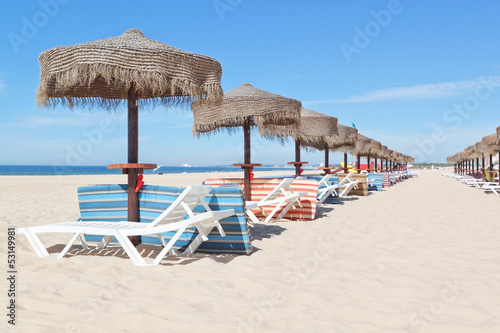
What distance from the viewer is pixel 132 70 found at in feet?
10.8

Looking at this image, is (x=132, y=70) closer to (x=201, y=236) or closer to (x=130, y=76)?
(x=130, y=76)

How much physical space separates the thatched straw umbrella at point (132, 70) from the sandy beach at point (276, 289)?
1.13 metres

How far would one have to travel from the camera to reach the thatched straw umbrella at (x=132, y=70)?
3.25 meters

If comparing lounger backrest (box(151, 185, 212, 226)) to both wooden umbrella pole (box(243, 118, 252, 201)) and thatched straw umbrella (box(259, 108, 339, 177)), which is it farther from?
thatched straw umbrella (box(259, 108, 339, 177))

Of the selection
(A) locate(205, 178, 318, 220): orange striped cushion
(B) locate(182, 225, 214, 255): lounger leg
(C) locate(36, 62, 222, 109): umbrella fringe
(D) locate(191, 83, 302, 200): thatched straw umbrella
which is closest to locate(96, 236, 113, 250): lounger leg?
(B) locate(182, 225, 214, 255): lounger leg

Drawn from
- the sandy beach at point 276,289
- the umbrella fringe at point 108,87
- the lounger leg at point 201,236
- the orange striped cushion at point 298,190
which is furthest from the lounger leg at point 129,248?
the orange striped cushion at point 298,190

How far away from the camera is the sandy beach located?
2.10m

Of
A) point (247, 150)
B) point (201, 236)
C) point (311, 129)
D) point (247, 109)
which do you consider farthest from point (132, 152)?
point (311, 129)

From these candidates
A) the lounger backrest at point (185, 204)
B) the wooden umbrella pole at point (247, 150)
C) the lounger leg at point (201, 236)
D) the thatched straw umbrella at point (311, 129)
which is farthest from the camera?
the thatched straw umbrella at point (311, 129)

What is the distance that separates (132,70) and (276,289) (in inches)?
86.5

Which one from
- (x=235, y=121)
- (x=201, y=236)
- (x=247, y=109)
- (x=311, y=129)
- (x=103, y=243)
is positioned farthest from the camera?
(x=311, y=129)

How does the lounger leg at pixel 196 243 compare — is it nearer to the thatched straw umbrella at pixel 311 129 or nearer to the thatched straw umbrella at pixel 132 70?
the thatched straw umbrella at pixel 132 70

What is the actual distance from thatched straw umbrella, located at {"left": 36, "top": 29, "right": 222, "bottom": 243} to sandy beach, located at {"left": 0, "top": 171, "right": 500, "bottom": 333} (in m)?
1.13

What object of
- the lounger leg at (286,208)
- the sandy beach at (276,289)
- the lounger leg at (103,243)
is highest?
the lounger leg at (286,208)
